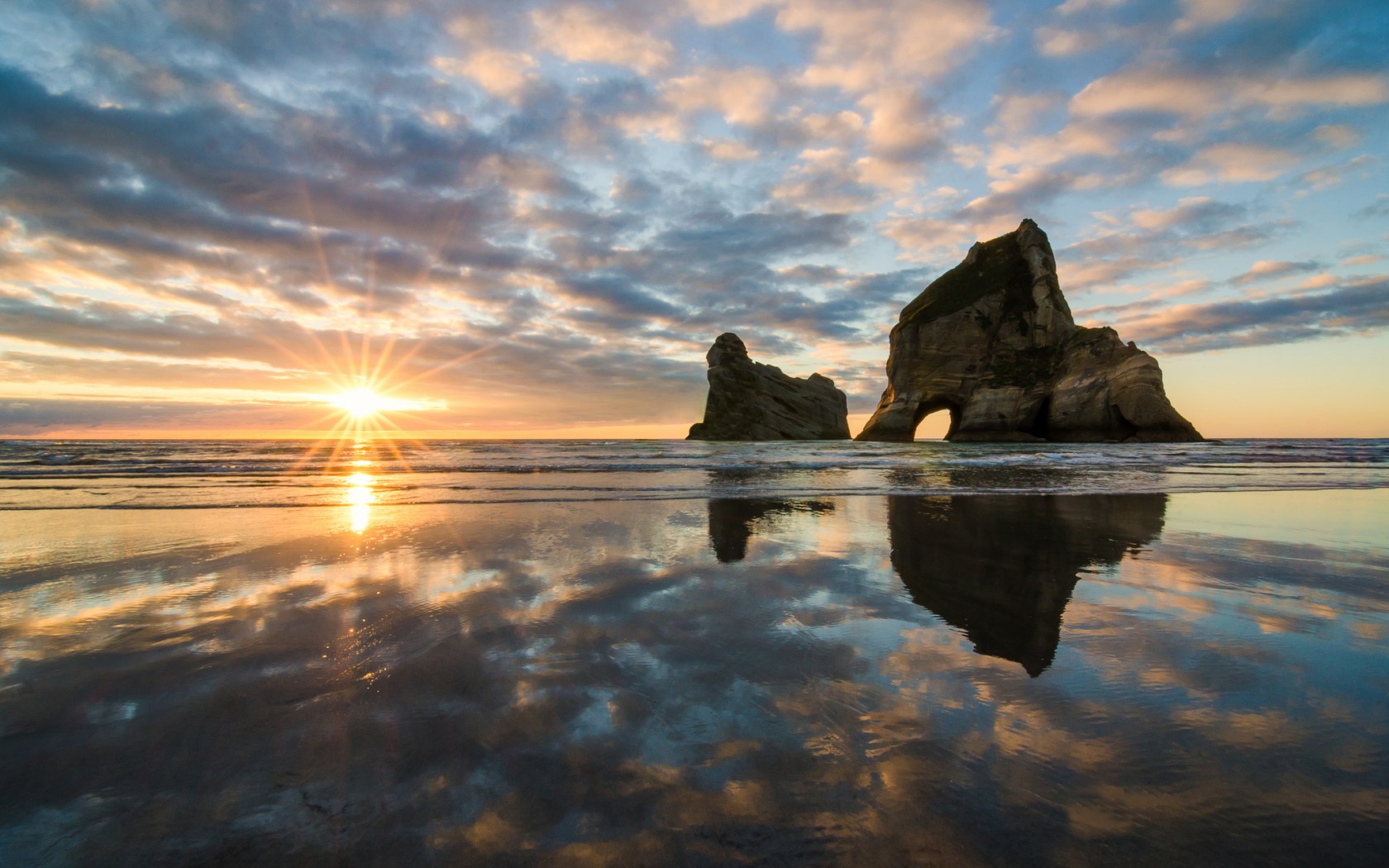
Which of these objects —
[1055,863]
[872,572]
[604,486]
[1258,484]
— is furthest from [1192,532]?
[604,486]

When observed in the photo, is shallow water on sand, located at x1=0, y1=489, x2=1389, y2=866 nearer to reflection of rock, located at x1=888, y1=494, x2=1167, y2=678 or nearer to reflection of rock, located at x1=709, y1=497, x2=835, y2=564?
reflection of rock, located at x1=888, y1=494, x2=1167, y2=678

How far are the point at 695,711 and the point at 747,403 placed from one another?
76655mm

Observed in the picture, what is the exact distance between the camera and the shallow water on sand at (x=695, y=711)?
5.51 feet

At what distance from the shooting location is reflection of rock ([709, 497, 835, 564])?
6320mm

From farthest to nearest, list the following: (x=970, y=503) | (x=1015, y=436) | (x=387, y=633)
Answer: (x=1015, y=436) < (x=970, y=503) < (x=387, y=633)

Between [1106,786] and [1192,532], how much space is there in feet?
24.2

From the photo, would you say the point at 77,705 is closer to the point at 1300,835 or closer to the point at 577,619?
the point at 577,619

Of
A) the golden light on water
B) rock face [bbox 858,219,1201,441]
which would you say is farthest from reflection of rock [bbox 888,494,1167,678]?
rock face [bbox 858,219,1201,441]

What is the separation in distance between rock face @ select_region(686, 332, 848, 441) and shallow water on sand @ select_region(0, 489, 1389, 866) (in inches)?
2858

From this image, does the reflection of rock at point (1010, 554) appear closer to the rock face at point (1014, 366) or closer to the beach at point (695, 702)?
the beach at point (695, 702)

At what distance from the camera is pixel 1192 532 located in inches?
283

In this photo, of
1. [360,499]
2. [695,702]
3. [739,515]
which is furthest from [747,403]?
[695,702]

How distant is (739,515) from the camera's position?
9.02 m

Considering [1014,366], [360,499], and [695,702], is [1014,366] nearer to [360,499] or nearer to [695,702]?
[360,499]
